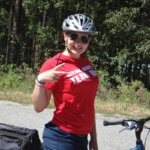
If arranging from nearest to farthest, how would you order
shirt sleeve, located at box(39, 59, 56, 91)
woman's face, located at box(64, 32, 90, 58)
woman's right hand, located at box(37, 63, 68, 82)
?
woman's right hand, located at box(37, 63, 68, 82), shirt sleeve, located at box(39, 59, 56, 91), woman's face, located at box(64, 32, 90, 58)

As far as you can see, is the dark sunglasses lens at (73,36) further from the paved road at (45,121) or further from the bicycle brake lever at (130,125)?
the paved road at (45,121)

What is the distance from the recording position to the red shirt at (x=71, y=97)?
184 cm

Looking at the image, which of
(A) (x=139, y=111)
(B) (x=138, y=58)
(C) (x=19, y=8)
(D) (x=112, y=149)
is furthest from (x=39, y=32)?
(D) (x=112, y=149)

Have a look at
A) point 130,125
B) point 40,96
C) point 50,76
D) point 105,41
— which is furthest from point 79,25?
point 105,41

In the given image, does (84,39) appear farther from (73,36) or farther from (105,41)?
(105,41)

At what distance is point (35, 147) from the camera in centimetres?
188

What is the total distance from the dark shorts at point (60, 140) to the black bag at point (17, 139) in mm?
92

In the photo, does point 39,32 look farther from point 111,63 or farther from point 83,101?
point 83,101

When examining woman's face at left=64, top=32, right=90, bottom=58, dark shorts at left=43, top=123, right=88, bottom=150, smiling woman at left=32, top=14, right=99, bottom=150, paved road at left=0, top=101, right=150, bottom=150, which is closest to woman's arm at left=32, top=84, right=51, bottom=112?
smiling woman at left=32, top=14, right=99, bottom=150

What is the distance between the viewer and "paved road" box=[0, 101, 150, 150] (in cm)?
467

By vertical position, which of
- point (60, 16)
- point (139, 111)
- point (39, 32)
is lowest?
point (139, 111)

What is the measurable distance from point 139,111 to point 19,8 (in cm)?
1101

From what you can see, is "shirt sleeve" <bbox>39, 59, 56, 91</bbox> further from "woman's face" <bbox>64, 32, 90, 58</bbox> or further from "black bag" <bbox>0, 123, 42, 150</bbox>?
"black bag" <bbox>0, 123, 42, 150</bbox>

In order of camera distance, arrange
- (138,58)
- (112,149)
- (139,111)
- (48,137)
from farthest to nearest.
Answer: (138,58), (139,111), (112,149), (48,137)
